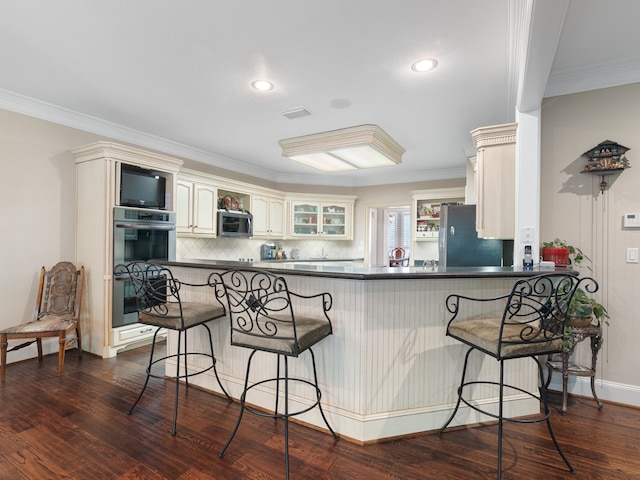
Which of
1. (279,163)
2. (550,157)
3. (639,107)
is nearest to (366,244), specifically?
(279,163)

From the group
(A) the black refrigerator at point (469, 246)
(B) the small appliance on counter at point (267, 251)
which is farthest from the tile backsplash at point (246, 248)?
(A) the black refrigerator at point (469, 246)

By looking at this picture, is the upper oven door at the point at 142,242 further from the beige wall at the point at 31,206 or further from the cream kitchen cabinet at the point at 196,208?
the beige wall at the point at 31,206

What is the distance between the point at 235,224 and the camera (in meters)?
5.41

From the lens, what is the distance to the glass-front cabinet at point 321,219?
21.8 ft

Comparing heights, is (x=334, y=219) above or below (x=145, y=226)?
above

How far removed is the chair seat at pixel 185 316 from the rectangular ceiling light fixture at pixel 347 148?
89.7 inches

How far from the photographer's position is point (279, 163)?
19.5ft

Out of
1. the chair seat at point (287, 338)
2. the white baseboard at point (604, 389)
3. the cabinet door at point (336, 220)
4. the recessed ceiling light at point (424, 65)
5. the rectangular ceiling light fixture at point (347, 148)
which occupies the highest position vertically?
the recessed ceiling light at point (424, 65)

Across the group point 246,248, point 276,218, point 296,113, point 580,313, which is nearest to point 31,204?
point 296,113

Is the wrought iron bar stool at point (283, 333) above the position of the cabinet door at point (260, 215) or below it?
below

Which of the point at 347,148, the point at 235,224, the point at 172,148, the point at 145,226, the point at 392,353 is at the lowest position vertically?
the point at 392,353

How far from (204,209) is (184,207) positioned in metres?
0.36

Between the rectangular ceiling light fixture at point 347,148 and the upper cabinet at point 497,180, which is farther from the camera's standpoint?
the rectangular ceiling light fixture at point 347,148

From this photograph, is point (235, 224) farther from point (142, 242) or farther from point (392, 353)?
point (392, 353)
